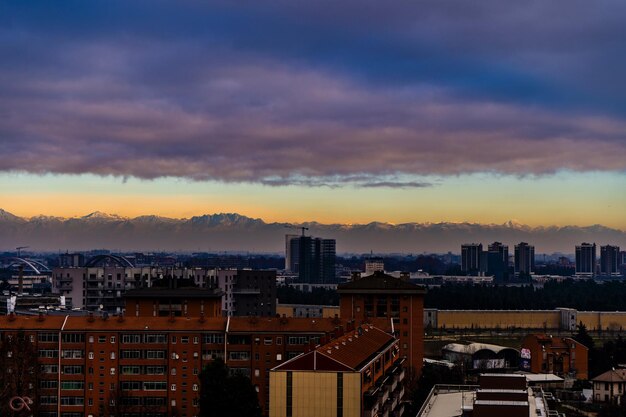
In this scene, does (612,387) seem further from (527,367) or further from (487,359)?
(487,359)

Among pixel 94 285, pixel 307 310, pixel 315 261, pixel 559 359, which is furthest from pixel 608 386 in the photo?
pixel 315 261

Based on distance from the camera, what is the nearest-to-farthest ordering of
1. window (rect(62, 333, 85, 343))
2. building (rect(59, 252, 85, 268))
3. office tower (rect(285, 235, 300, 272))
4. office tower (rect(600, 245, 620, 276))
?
window (rect(62, 333, 85, 343)) < building (rect(59, 252, 85, 268)) < office tower (rect(285, 235, 300, 272)) < office tower (rect(600, 245, 620, 276))

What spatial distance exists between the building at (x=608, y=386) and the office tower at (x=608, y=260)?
12209cm

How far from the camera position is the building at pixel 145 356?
27562mm

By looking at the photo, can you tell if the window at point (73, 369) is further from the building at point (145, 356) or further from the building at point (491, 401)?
the building at point (491, 401)

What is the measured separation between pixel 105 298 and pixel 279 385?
96.1 ft

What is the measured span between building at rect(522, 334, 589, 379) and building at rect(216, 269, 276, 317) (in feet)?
60.9

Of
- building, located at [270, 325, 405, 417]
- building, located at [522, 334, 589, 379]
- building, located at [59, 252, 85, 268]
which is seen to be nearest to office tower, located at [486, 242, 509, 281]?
building, located at [59, 252, 85, 268]

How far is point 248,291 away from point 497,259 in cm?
9861

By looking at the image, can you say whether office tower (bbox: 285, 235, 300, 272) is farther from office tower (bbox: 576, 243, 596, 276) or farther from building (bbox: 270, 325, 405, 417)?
building (bbox: 270, 325, 405, 417)

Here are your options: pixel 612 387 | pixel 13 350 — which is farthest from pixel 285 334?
pixel 612 387

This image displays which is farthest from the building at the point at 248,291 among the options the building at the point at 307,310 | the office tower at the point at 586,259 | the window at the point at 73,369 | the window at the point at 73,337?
the office tower at the point at 586,259

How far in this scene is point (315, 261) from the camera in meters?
127

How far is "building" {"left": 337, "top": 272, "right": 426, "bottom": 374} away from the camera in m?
32.8
